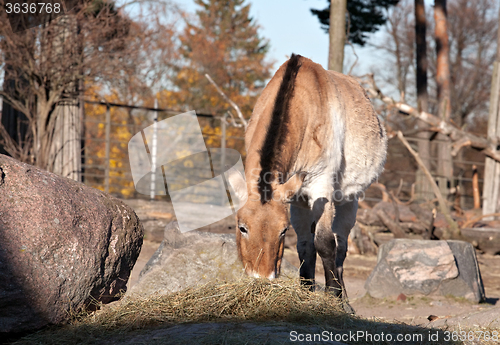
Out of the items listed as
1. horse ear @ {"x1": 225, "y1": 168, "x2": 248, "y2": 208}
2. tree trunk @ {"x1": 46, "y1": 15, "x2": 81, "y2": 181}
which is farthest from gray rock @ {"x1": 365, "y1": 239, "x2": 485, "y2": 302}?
tree trunk @ {"x1": 46, "y1": 15, "x2": 81, "y2": 181}

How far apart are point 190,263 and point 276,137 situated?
1574 mm

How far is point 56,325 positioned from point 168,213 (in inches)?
252

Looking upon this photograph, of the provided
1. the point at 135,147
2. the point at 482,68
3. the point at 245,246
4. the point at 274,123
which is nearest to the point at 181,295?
the point at 245,246

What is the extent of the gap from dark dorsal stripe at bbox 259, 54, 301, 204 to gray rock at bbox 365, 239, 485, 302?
9.13 ft

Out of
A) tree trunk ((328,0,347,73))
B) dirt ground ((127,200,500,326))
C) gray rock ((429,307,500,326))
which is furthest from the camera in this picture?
tree trunk ((328,0,347,73))

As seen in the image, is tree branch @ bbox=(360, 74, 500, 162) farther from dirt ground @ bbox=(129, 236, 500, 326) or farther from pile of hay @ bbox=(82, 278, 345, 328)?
pile of hay @ bbox=(82, 278, 345, 328)

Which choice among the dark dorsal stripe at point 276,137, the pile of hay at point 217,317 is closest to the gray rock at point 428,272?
the pile of hay at point 217,317

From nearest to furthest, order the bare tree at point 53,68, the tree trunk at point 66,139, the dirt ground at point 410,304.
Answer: the dirt ground at point 410,304 → the bare tree at point 53,68 → the tree trunk at point 66,139

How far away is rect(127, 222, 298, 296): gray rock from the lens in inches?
169

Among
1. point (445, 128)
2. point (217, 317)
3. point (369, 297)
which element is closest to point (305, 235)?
point (369, 297)

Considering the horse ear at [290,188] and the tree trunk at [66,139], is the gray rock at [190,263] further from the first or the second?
the tree trunk at [66,139]

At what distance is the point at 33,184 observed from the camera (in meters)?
3.31

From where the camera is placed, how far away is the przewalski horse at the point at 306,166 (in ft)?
11.0

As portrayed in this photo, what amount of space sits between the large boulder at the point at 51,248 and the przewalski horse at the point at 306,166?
1.05 meters
